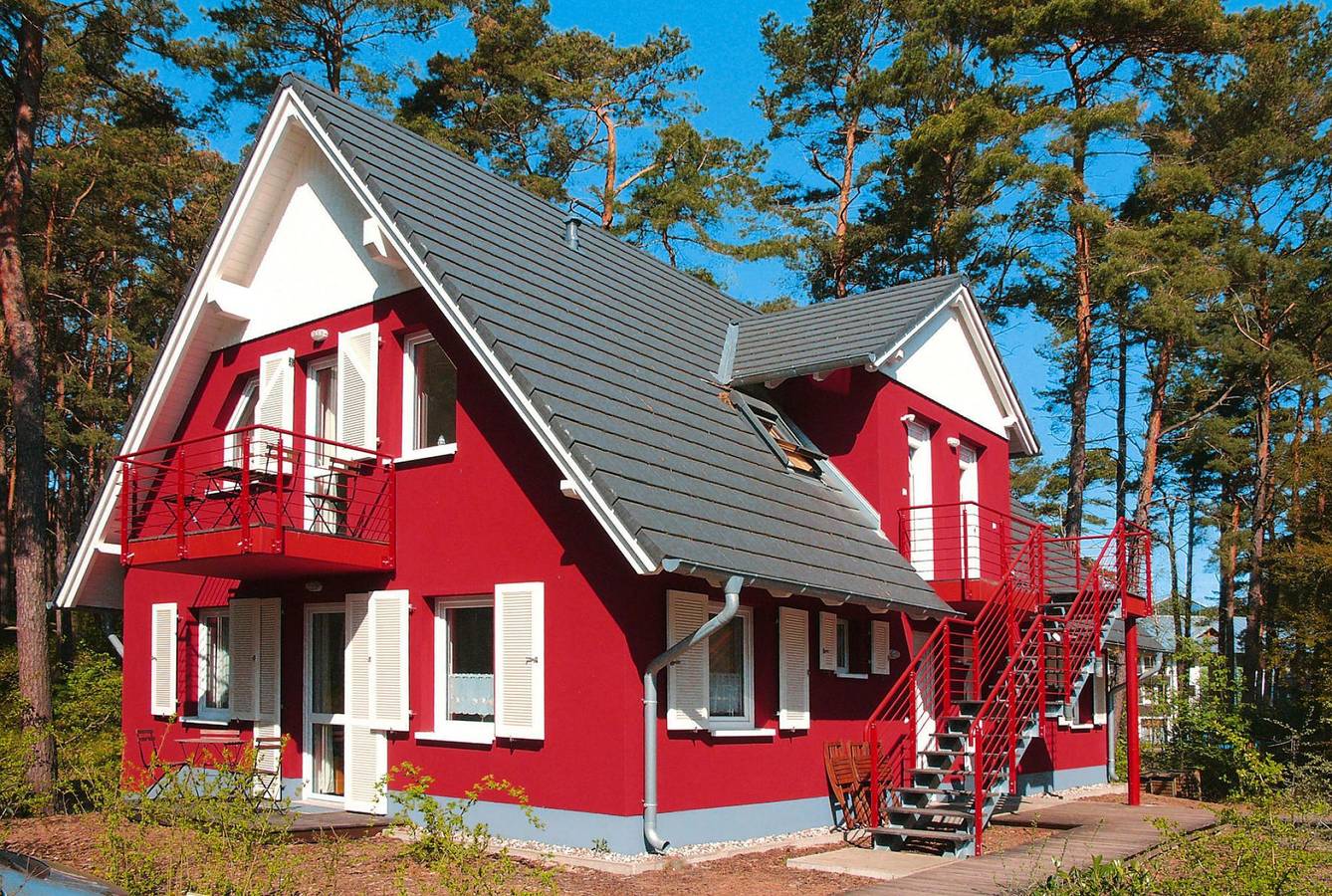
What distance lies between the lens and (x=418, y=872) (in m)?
9.87

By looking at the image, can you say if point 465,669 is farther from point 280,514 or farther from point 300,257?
point 300,257

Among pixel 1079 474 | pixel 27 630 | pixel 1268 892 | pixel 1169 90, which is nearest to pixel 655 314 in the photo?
pixel 27 630

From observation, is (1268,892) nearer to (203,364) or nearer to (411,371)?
(411,371)

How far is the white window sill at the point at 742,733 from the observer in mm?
11610

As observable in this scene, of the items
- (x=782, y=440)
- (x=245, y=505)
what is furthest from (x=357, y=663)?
(x=782, y=440)

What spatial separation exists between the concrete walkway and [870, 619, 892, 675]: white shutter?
2.67 m

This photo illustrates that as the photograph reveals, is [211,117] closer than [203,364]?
No

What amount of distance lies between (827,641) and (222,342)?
28.4 ft

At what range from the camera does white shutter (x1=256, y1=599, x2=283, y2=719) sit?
45.3ft

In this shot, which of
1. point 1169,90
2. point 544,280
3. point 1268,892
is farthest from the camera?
point 1169,90

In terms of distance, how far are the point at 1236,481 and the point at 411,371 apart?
3854cm

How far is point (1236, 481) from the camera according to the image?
4341 cm

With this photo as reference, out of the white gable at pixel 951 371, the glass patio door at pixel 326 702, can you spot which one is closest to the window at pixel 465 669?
the glass patio door at pixel 326 702

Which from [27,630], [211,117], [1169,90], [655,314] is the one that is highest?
[1169,90]
